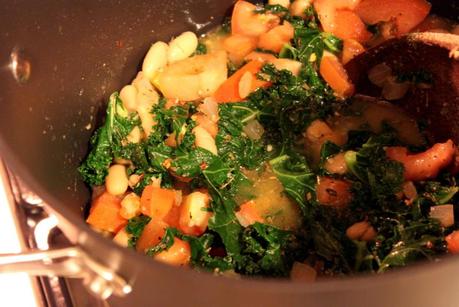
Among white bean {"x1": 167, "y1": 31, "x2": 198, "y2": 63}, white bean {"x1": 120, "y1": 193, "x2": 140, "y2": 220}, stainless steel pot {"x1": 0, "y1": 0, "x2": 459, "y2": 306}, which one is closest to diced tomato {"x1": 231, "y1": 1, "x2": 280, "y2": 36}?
stainless steel pot {"x1": 0, "y1": 0, "x2": 459, "y2": 306}

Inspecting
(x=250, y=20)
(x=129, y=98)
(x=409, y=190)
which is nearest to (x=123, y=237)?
(x=129, y=98)

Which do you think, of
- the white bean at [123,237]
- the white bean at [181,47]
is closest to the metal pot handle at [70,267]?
the white bean at [123,237]

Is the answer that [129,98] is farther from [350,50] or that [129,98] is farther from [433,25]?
[433,25]

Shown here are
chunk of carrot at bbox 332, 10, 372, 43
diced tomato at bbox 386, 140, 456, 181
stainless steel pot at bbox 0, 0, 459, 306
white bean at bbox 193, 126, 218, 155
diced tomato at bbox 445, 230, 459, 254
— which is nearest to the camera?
stainless steel pot at bbox 0, 0, 459, 306

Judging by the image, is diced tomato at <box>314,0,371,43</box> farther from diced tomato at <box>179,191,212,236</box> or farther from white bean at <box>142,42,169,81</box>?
diced tomato at <box>179,191,212,236</box>

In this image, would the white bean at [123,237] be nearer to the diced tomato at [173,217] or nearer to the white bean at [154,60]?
the diced tomato at [173,217]

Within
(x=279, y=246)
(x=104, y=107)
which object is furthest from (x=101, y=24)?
(x=279, y=246)
